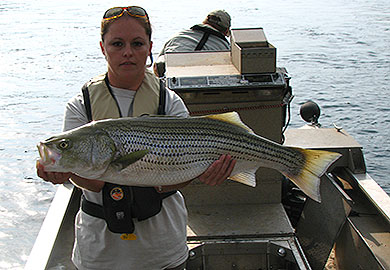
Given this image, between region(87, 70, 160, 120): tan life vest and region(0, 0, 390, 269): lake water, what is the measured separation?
40.8 inches

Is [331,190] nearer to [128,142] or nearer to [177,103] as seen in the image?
[177,103]

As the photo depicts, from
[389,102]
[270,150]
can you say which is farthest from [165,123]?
[389,102]

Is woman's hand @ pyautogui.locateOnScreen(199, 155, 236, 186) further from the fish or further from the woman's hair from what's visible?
the woman's hair

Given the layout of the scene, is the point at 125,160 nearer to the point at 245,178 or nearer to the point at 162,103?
the point at 162,103

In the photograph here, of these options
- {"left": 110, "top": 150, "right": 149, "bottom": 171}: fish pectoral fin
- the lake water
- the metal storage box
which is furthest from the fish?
the metal storage box

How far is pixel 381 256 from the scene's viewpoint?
407 cm

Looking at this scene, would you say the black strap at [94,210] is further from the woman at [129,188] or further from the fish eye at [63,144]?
the fish eye at [63,144]

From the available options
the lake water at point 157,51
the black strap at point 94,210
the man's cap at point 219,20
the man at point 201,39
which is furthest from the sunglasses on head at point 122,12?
the man's cap at point 219,20

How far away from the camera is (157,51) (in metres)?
18.2

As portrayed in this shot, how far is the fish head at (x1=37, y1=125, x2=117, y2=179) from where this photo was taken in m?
2.45

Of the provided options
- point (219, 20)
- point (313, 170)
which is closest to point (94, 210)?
point (313, 170)

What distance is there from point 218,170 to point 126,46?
90 cm

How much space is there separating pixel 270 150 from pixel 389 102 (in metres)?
11.7

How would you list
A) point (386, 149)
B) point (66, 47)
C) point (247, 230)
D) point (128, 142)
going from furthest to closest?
point (66, 47) → point (386, 149) → point (247, 230) → point (128, 142)
